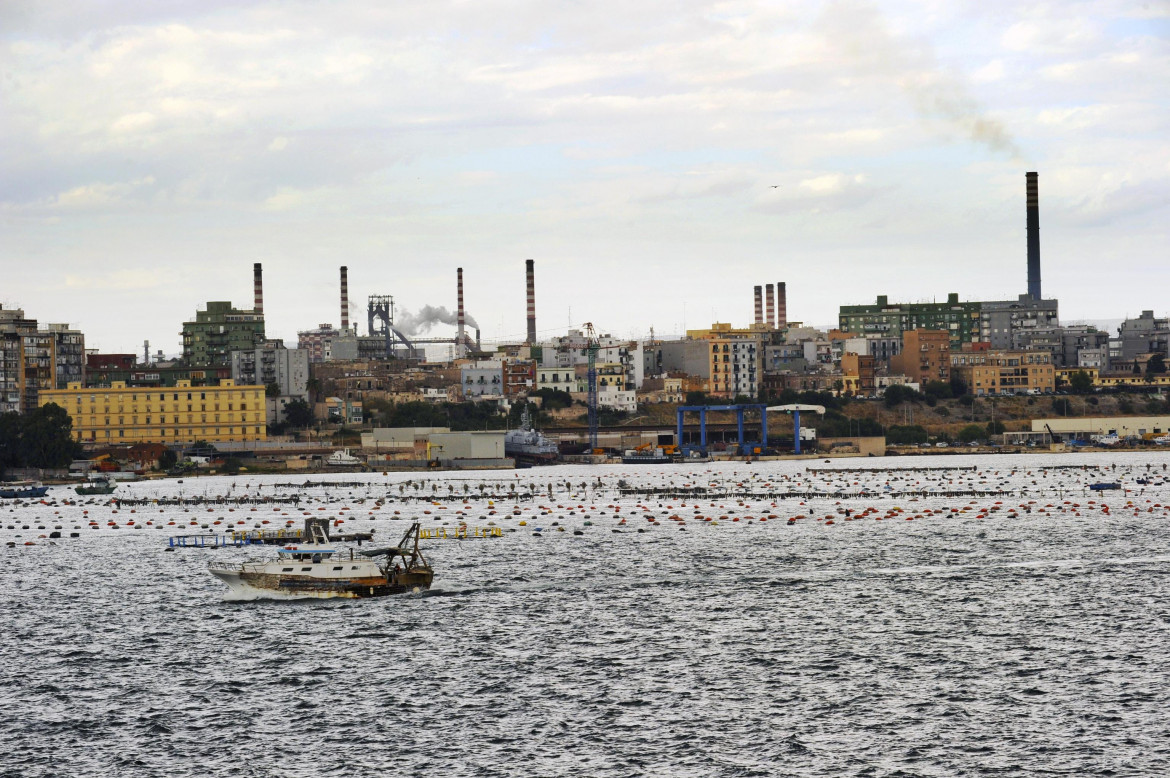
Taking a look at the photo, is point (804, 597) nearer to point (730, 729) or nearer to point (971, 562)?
point (971, 562)

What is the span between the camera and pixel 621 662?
6825 centimetres

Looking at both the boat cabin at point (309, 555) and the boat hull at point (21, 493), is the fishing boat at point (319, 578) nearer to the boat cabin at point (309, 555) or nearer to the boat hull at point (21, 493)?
the boat cabin at point (309, 555)

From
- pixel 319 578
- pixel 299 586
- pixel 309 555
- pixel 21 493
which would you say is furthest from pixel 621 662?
pixel 21 493

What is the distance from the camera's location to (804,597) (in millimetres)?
87250

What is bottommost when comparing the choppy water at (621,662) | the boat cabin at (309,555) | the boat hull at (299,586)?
the choppy water at (621,662)

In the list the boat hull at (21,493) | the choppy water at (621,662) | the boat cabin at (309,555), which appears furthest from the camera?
the boat hull at (21,493)

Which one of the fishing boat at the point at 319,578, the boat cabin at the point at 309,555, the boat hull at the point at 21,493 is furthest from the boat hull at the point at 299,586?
the boat hull at the point at 21,493


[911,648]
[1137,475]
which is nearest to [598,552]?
[911,648]

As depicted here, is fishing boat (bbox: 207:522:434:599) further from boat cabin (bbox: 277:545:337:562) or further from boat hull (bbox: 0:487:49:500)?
boat hull (bbox: 0:487:49:500)

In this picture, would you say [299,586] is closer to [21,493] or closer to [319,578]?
[319,578]

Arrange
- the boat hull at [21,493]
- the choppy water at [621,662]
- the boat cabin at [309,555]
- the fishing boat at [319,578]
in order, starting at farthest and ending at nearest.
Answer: the boat hull at [21,493], the boat cabin at [309,555], the fishing boat at [319,578], the choppy water at [621,662]

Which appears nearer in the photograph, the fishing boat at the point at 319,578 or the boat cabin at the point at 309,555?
the fishing boat at the point at 319,578

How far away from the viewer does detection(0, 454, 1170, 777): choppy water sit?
52.9 m

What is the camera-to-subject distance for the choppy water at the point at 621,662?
5291 cm
